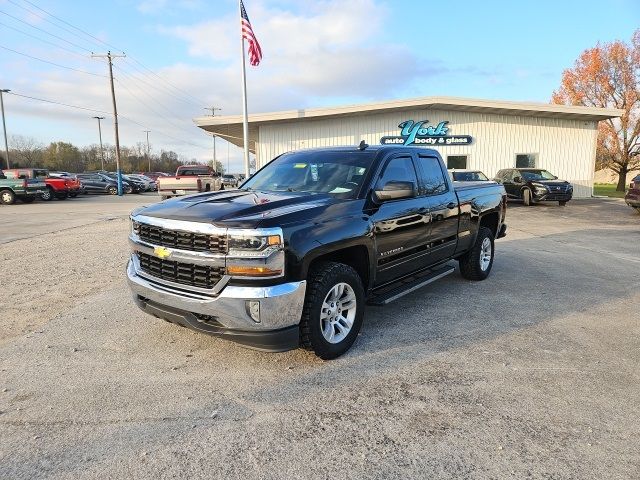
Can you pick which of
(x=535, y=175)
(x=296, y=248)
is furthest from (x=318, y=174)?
(x=535, y=175)

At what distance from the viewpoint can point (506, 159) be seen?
2428 centimetres

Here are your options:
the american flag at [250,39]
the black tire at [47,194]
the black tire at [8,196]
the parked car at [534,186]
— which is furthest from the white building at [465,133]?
the black tire at [8,196]

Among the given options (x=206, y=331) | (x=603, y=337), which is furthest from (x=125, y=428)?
(x=603, y=337)

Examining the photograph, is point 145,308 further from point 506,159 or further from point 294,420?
point 506,159

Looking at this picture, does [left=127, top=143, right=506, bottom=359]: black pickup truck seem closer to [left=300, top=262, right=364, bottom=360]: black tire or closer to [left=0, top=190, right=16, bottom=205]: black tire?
[left=300, top=262, right=364, bottom=360]: black tire

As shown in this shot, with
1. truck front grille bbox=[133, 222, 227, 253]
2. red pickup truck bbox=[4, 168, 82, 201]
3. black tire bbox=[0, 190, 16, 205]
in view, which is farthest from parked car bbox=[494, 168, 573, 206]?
black tire bbox=[0, 190, 16, 205]

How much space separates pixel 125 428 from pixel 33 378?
1244 mm

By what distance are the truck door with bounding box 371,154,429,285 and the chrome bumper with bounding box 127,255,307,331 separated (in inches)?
48.7

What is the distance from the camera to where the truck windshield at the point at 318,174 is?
443 centimetres

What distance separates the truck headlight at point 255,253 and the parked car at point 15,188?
26.1 metres

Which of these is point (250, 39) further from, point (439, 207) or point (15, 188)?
point (439, 207)

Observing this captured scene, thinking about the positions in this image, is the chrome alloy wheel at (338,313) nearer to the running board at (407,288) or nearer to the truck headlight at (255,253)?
the running board at (407,288)

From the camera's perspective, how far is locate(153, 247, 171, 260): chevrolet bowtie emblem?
3.63 m

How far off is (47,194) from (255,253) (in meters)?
27.5
